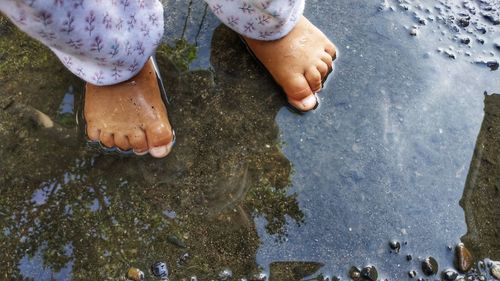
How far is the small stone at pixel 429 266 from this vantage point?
1399 millimetres

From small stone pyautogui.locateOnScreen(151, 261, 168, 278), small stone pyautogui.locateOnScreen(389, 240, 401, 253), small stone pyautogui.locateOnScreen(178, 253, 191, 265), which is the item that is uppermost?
small stone pyautogui.locateOnScreen(389, 240, 401, 253)

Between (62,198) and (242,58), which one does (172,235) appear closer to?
(62,198)

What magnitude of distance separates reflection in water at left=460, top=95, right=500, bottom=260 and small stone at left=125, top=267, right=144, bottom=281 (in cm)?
95

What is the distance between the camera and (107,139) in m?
1.55

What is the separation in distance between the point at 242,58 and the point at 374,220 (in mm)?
717

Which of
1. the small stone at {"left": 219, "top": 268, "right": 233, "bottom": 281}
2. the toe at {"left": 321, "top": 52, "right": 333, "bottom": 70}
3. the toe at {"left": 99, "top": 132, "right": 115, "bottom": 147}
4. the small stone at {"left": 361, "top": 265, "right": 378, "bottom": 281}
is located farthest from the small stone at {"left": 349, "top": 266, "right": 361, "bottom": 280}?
the toe at {"left": 99, "top": 132, "right": 115, "bottom": 147}

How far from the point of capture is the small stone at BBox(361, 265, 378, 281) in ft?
4.58

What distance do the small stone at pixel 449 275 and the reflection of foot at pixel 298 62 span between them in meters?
0.65

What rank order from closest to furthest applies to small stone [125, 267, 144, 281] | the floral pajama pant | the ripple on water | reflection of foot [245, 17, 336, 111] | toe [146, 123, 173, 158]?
the floral pajama pant, small stone [125, 267, 144, 281], toe [146, 123, 173, 158], reflection of foot [245, 17, 336, 111], the ripple on water

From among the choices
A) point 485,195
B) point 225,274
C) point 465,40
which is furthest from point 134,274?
point 465,40

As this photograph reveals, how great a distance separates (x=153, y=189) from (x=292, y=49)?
65 cm

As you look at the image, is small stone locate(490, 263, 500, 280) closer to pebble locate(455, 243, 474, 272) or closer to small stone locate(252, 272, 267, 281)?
pebble locate(455, 243, 474, 272)

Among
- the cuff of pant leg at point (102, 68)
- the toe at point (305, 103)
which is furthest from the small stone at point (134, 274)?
the toe at point (305, 103)

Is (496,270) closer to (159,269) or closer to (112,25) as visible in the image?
(159,269)
